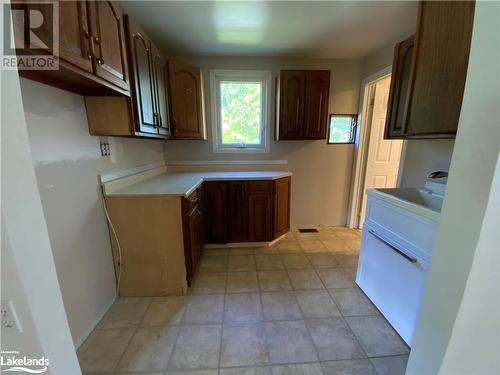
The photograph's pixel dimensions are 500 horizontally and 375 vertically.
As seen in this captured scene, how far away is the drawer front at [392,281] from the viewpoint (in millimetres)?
1364

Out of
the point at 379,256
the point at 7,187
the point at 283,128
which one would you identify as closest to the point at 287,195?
the point at 283,128

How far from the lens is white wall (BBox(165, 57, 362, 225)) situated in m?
2.85

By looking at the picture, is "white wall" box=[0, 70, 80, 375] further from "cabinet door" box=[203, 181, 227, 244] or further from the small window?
the small window

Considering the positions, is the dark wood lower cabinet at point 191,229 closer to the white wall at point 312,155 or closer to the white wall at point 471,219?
the white wall at point 312,155

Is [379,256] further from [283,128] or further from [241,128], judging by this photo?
[241,128]

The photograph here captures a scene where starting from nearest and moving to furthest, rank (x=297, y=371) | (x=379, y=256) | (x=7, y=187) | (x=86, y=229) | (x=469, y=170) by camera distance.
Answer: (x=7, y=187)
(x=469, y=170)
(x=297, y=371)
(x=86, y=229)
(x=379, y=256)

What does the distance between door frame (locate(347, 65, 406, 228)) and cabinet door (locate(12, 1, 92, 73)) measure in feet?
9.43

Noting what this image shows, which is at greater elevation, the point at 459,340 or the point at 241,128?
the point at 241,128

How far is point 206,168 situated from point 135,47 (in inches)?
65.6

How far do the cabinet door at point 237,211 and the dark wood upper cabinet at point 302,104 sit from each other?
2.92 ft

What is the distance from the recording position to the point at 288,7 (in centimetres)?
174

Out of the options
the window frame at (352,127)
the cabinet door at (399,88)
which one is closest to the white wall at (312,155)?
the window frame at (352,127)

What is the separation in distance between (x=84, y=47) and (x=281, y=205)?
233cm

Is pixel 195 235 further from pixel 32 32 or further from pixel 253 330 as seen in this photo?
pixel 32 32
